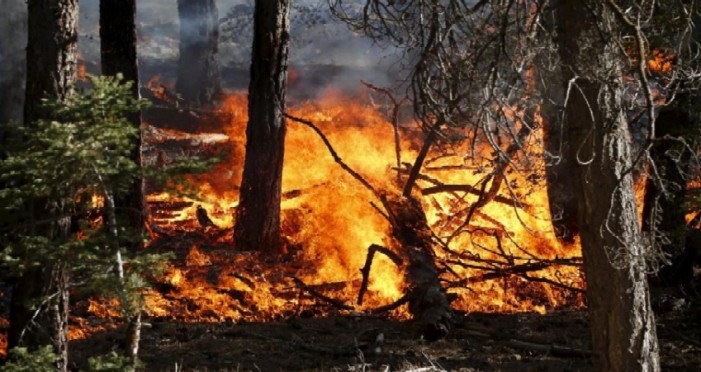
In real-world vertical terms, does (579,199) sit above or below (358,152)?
below

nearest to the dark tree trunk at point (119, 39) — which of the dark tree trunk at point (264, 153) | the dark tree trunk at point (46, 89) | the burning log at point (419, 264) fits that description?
the dark tree trunk at point (264, 153)

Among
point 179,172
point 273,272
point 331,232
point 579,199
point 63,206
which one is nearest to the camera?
point 179,172

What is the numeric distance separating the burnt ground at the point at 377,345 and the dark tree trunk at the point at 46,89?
129cm

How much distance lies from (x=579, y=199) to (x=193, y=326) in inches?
193

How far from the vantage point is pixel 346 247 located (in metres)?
11.7

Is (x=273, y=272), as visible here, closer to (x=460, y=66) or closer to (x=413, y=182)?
(x=413, y=182)

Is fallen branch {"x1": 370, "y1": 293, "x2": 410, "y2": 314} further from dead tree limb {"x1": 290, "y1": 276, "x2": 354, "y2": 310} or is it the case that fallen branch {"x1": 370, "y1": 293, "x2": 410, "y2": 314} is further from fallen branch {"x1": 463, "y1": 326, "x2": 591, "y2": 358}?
fallen branch {"x1": 463, "y1": 326, "x2": 591, "y2": 358}

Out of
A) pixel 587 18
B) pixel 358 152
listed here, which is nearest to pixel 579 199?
pixel 587 18

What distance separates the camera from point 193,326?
938 cm

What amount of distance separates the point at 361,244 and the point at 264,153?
2119mm

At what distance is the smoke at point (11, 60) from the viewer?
46.1 ft

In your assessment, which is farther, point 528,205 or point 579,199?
point 528,205

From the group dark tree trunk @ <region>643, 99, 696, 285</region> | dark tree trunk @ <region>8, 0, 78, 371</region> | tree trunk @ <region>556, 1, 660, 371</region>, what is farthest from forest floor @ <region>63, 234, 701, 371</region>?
tree trunk @ <region>556, 1, 660, 371</region>

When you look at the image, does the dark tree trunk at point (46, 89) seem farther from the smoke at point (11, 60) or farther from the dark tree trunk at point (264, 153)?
the smoke at point (11, 60)
